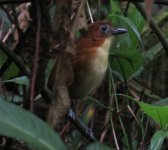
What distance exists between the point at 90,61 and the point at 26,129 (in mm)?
1470

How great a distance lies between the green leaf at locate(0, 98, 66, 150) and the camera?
1223mm

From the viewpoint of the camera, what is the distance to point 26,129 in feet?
4.13

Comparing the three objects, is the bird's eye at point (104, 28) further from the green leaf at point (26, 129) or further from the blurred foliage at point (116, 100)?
the green leaf at point (26, 129)

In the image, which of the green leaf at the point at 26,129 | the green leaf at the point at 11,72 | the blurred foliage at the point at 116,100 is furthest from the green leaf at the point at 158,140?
the green leaf at the point at 11,72

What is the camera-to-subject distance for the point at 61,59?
4.79 ft

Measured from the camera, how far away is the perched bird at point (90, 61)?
104 inches

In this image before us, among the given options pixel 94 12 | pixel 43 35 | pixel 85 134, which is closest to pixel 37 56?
pixel 43 35

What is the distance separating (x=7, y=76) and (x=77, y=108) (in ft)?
2.51

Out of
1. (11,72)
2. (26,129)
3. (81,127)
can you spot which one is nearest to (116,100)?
(81,127)

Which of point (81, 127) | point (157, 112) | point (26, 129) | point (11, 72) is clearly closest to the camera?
point (26, 129)

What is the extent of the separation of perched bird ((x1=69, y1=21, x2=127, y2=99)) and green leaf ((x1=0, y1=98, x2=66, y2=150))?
1.24 metres

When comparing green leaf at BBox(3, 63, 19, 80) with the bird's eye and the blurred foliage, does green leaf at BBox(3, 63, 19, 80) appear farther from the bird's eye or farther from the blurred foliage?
the bird's eye

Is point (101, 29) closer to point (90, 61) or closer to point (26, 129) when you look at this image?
point (90, 61)

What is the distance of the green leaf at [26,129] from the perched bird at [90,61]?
4.06 feet
